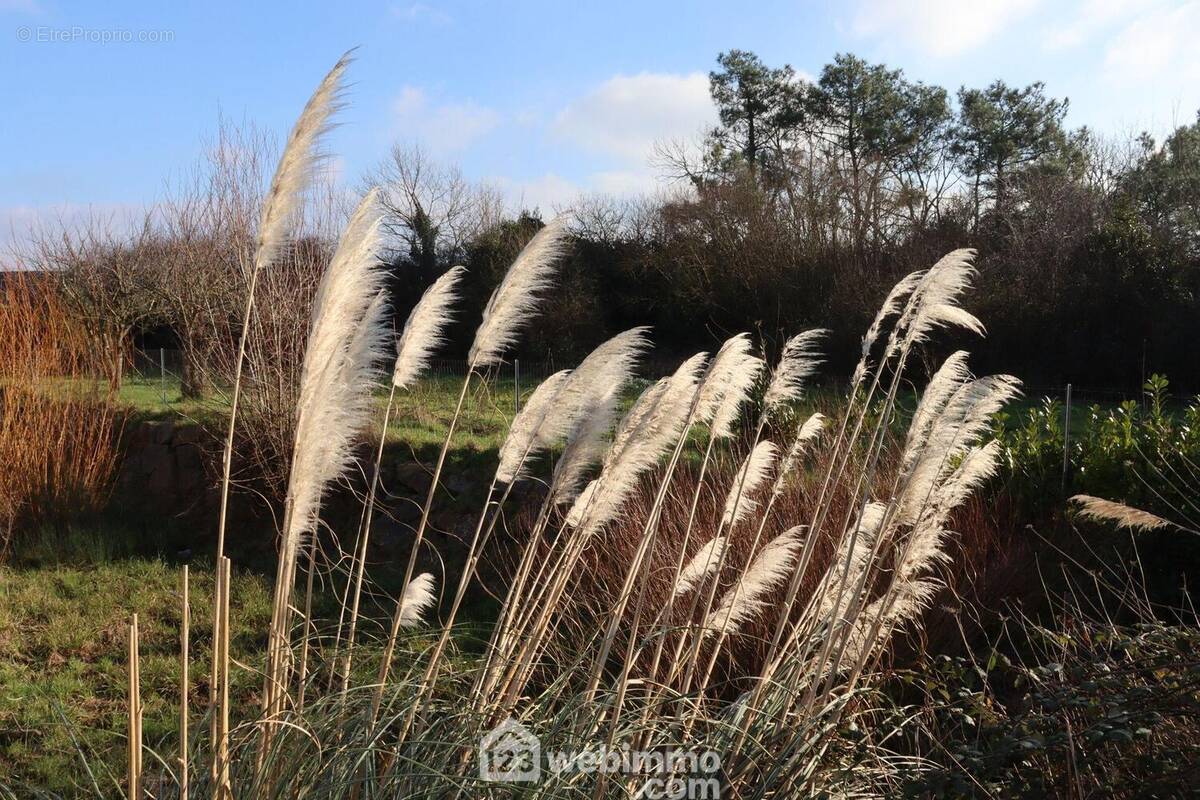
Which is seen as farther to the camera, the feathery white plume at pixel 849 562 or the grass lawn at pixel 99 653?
the grass lawn at pixel 99 653

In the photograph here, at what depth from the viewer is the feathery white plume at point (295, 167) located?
2.20 metres

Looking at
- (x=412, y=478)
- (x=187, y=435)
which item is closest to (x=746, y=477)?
(x=412, y=478)

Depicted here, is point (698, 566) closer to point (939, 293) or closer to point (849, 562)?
point (849, 562)

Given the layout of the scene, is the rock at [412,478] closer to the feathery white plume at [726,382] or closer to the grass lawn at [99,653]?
the grass lawn at [99,653]

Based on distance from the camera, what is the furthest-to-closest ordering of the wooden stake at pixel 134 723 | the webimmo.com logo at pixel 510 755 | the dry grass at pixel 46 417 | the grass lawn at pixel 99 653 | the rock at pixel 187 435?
the rock at pixel 187 435, the dry grass at pixel 46 417, the grass lawn at pixel 99 653, the webimmo.com logo at pixel 510 755, the wooden stake at pixel 134 723

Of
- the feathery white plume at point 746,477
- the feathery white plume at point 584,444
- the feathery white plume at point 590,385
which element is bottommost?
the feathery white plume at point 746,477

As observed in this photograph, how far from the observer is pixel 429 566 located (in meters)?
7.45

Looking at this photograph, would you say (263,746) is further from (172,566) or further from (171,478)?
(171,478)

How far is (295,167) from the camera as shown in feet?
7.26

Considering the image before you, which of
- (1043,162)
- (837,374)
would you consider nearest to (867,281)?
(837,374)

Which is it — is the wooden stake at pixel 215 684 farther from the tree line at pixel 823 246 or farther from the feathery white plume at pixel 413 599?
the tree line at pixel 823 246

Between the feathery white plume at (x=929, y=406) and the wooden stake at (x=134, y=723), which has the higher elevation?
the feathery white plume at (x=929, y=406)

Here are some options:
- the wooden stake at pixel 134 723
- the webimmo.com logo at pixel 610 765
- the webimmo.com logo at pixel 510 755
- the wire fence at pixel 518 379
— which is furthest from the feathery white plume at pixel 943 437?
the wire fence at pixel 518 379

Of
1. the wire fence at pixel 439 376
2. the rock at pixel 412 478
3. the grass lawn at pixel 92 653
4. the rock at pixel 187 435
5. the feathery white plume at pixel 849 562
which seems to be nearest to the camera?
the feathery white plume at pixel 849 562
